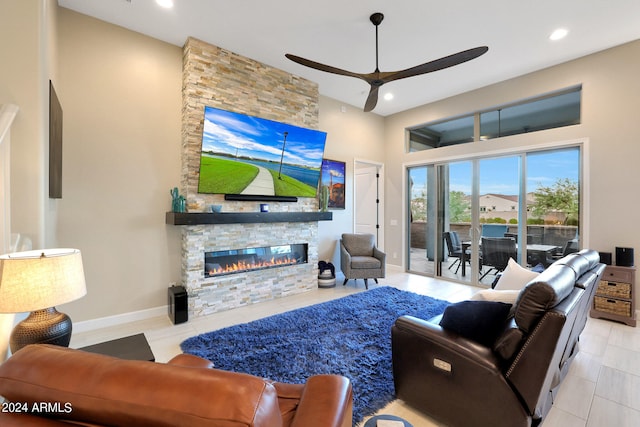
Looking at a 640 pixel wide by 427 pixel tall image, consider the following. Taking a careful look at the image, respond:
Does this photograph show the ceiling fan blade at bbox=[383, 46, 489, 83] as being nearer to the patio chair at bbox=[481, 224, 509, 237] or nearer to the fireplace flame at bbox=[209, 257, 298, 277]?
the fireplace flame at bbox=[209, 257, 298, 277]

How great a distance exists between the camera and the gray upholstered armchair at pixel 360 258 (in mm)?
4812

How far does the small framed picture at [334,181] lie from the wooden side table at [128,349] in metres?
3.76

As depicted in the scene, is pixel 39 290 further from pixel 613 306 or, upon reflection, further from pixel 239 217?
pixel 613 306

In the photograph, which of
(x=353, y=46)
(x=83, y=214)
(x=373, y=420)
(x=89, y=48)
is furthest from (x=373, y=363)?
(x=89, y=48)

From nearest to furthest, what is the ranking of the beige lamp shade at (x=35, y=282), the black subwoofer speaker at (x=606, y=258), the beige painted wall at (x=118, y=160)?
the beige lamp shade at (x=35, y=282), the beige painted wall at (x=118, y=160), the black subwoofer speaker at (x=606, y=258)

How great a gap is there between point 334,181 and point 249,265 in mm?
2299

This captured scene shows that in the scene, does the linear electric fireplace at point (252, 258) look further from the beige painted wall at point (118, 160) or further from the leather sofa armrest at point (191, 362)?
the leather sofa armrest at point (191, 362)

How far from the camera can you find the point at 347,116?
5.62 meters

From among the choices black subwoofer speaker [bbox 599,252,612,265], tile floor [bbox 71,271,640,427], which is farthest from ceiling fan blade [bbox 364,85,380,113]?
black subwoofer speaker [bbox 599,252,612,265]

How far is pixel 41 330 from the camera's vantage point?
1.48m

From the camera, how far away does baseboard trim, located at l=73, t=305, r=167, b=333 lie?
3104 millimetres

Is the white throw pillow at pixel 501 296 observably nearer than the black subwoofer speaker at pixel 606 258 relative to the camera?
Yes

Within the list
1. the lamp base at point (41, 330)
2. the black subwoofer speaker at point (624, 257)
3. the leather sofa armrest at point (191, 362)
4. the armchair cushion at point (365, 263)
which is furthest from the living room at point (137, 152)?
the armchair cushion at point (365, 263)

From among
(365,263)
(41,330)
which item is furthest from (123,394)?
(365,263)
